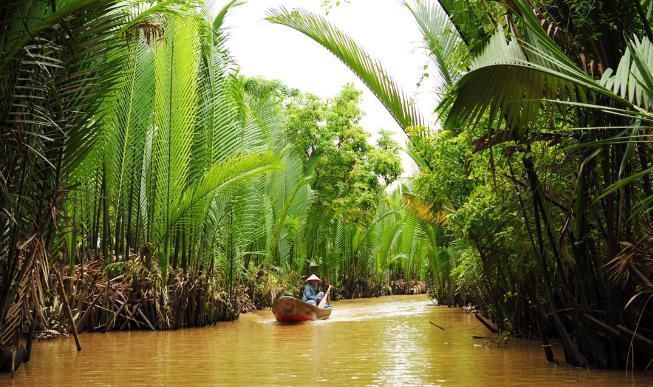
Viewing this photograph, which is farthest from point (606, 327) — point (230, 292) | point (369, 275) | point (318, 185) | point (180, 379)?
point (369, 275)

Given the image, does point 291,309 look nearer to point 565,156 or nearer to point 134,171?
point 134,171

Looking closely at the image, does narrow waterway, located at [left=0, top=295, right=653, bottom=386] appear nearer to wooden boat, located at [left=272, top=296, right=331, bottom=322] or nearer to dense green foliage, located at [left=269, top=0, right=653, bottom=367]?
dense green foliage, located at [left=269, top=0, right=653, bottom=367]

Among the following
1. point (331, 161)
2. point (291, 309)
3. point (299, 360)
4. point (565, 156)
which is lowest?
point (299, 360)

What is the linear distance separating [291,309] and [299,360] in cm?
632

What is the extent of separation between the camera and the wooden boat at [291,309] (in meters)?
14.3

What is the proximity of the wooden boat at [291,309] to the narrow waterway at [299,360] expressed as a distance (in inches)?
65.3

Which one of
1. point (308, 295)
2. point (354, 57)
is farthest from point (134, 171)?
point (308, 295)

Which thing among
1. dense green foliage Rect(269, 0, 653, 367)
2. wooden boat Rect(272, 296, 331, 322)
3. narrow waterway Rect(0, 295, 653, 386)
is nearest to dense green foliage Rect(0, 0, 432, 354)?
narrow waterway Rect(0, 295, 653, 386)

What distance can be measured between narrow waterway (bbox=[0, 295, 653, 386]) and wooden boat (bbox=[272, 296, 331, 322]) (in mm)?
1658

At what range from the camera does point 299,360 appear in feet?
26.5

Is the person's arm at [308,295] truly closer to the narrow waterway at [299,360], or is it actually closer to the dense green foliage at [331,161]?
the dense green foliage at [331,161]

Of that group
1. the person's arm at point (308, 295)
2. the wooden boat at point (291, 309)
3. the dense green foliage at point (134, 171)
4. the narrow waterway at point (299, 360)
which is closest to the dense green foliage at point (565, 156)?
the narrow waterway at point (299, 360)

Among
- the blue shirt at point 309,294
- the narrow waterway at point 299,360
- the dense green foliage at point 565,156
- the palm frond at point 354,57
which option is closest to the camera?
the dense green foliage at point 565,156

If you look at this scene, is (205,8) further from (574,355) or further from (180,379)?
(574,355)
